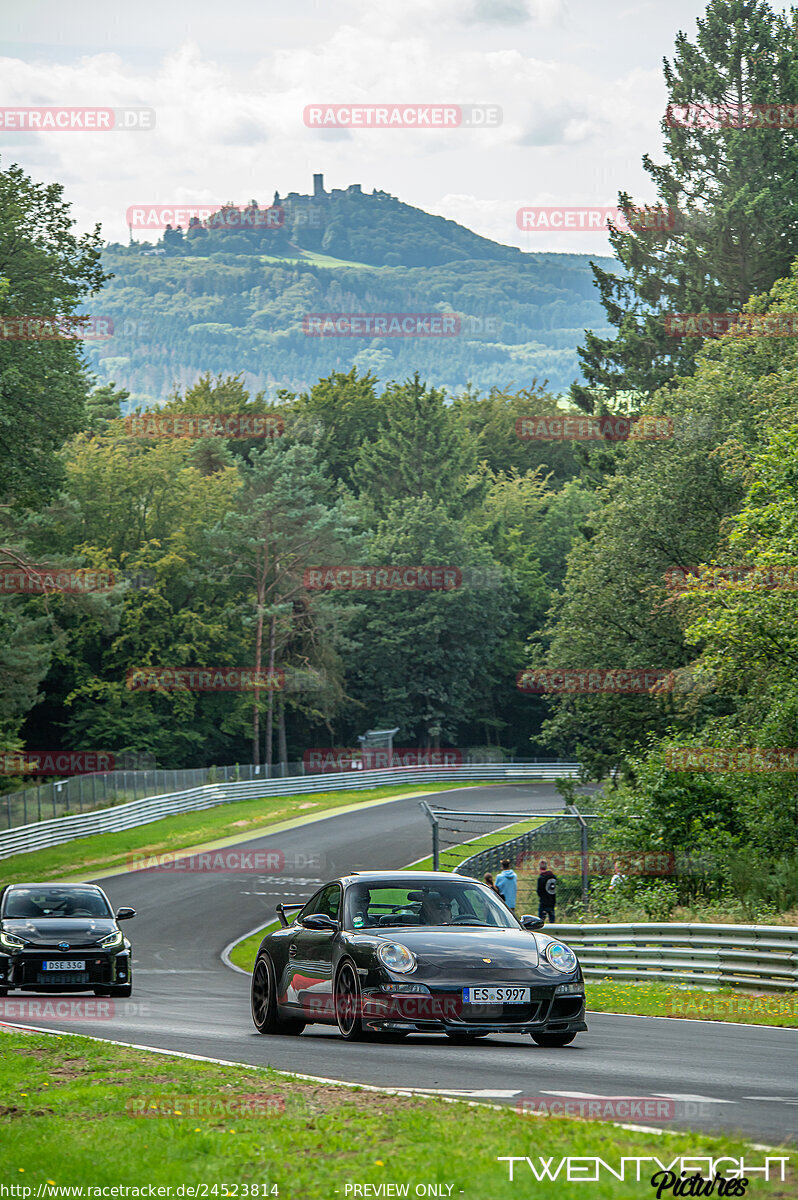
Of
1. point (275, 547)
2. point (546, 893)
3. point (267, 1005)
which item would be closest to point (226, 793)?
point (275, 547)

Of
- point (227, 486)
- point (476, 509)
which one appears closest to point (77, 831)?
point (227, 486)

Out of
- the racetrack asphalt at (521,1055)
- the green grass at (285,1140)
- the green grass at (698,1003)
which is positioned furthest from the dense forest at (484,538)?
the green grass at (285,1140)

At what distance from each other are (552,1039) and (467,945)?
1.16 meters

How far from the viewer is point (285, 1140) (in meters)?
6.68

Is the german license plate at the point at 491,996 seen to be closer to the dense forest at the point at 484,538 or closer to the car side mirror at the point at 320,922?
the car side mirror at the point at 320,922

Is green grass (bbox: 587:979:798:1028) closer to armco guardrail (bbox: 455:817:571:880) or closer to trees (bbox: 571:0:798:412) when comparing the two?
armco guardrail (bbox: 455:817:571:880)

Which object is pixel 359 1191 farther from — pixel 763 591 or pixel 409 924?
pixel 763 591

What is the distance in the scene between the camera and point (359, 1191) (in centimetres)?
556

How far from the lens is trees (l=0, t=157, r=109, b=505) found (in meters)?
36.0

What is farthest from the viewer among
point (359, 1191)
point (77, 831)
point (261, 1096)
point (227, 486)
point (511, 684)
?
point (511, 684)

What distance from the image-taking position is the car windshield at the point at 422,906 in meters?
11.5

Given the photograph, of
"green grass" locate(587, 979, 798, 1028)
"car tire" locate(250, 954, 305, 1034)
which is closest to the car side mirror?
"car tire" locate(250, 954, 305, 1034)

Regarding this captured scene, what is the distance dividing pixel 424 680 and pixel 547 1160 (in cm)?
8022

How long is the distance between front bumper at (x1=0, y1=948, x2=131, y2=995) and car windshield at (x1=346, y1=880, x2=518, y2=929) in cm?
737
